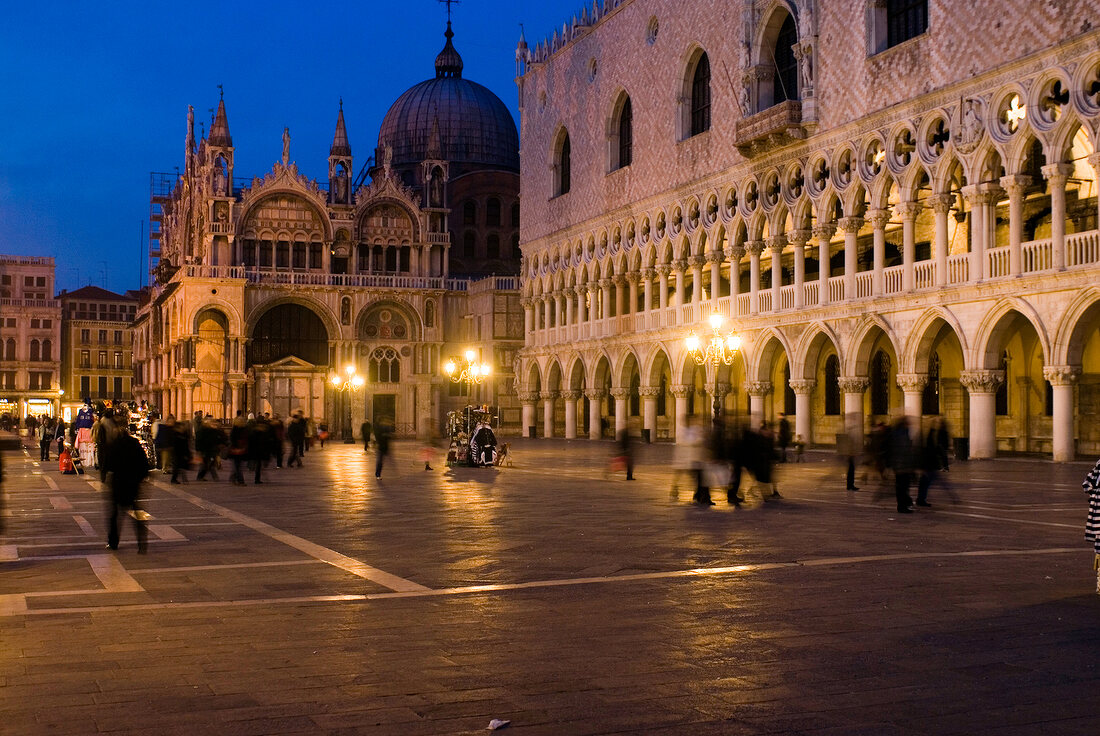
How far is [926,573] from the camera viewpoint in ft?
34.5

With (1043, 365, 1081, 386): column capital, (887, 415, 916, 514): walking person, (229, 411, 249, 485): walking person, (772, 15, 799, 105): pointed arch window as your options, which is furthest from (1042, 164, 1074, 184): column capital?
(229, 411, 249, 485): walking person

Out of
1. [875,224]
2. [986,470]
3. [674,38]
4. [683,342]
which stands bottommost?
[986,470]

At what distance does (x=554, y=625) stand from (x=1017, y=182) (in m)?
24.6

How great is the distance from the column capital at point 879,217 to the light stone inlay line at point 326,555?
22285mm

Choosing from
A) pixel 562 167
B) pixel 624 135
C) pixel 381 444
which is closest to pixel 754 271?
pixel 624 135

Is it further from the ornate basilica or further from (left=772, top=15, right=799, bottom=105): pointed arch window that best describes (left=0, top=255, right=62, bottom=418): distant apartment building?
(left=772, top=15, right=799, bottom=105): pointed arch window

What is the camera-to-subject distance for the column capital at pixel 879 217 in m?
34.6

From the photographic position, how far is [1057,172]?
28.0 meters

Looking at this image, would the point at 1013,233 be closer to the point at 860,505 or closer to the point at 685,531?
the point at 860,505

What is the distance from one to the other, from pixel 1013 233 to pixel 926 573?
70.5 feet

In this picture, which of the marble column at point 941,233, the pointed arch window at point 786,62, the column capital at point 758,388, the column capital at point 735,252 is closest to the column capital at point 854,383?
the marble column at point 941,233

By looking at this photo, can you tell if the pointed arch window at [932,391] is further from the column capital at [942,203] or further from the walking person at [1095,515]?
the walking person at [1095,515]

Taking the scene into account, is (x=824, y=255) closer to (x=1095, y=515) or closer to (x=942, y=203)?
(x=942, y=203)

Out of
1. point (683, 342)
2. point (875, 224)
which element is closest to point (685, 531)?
point (875, 224)
